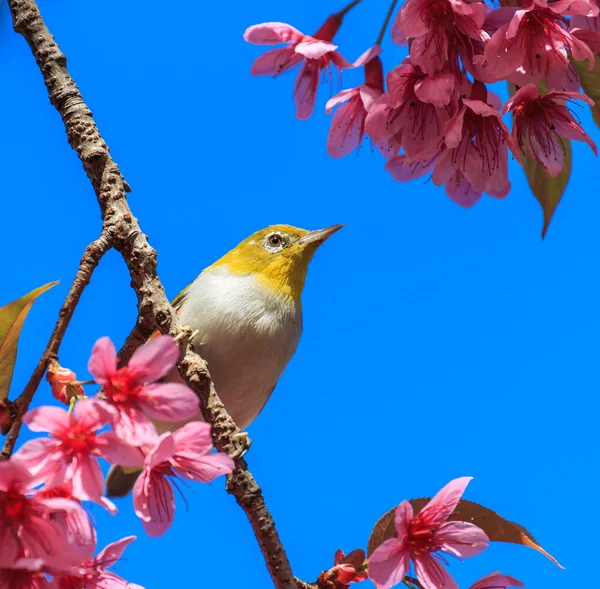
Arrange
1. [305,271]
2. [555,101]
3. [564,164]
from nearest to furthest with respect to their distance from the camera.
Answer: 1. [555,101]
2. [564,164]
3. [305,271]

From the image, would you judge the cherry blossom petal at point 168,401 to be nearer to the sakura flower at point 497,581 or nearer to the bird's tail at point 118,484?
the sakura flower at point 497,581

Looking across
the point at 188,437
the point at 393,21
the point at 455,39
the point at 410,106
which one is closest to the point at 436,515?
the point at 188,437

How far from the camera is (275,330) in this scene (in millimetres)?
2812

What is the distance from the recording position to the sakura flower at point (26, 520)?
1236 millimetres

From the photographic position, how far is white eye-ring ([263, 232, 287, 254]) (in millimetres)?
3137

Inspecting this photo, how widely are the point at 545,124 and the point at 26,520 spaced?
4.24 feet

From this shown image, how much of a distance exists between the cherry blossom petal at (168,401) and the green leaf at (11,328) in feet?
1.11

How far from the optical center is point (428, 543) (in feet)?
5.35

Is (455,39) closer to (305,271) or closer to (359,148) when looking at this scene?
(359,148)

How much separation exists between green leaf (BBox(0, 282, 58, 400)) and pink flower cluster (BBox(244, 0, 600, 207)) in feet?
2.54

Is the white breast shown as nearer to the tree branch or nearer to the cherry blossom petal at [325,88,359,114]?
the tree branch

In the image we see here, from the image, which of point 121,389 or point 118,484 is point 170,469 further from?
point 118,484

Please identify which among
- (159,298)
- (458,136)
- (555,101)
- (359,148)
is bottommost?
(159,298)

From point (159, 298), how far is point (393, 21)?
2.86ft
